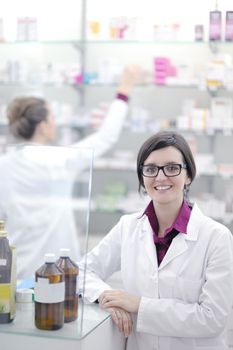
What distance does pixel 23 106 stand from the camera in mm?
3834

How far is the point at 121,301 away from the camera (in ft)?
7.45

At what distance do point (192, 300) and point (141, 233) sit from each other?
0.35 m

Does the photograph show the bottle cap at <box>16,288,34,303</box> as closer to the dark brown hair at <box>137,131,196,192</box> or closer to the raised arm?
the dark brown hair at <box>137,131,196,192</box>

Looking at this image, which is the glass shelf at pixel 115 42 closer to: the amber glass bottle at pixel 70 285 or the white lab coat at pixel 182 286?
the white lab coat at pixel 182 286

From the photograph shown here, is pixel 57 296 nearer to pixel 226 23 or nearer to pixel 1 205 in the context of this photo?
pixel 1 205

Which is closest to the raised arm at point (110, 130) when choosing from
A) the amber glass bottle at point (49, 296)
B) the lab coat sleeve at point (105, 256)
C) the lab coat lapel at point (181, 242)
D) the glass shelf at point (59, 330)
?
the lab coat sleeve at point (105, 256)

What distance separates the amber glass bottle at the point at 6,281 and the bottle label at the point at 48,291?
0.45ft

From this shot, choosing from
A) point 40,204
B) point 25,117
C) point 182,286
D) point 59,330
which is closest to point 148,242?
point 182,286

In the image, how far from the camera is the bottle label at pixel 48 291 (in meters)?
1.93

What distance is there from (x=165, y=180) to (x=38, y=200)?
1.59 m

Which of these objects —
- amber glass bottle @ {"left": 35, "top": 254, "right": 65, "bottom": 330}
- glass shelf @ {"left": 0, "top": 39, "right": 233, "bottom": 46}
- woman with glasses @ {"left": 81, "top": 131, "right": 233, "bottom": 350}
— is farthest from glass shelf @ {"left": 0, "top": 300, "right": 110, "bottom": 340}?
glass shelf @ {"left": 0, "top": 39, "right": 233, "bottom": 46}

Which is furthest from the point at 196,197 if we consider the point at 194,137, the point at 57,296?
the point at 57,296

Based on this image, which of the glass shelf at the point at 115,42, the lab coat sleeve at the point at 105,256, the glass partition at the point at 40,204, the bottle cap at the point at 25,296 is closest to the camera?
the bottle cap at the point at 25,296

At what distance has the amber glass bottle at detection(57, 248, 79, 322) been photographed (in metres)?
2.02
